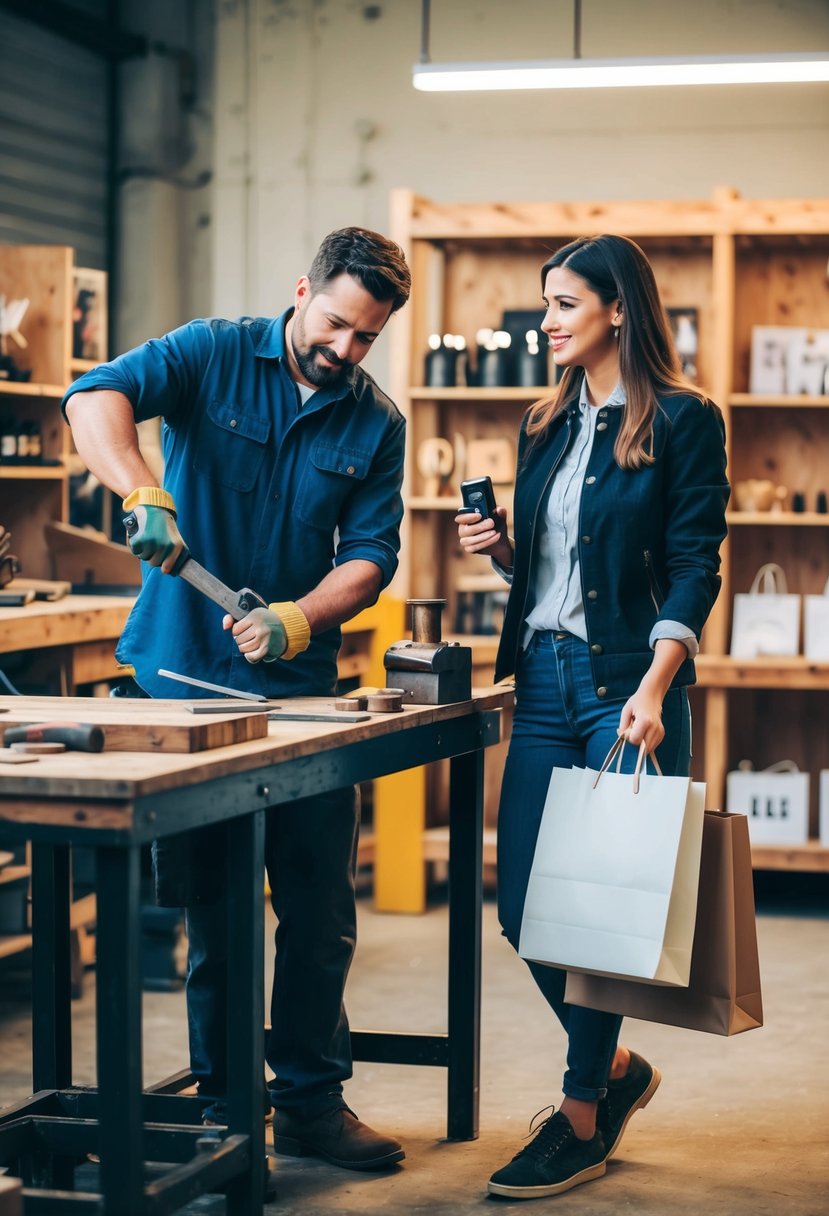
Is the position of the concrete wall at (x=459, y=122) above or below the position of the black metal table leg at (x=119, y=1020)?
above

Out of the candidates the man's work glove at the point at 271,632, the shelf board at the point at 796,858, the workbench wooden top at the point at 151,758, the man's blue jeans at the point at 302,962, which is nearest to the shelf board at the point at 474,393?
the shelf board at the point at 796,858

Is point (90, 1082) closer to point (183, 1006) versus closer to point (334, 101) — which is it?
point (183, 1006)

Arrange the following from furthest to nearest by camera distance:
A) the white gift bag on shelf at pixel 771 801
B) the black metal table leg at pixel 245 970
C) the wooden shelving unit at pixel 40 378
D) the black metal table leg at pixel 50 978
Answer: the white gift bag on shelf at pixel 771 801 < the wooden shelving unit at pixel 40 378 < the black metal table leg at pixel 50 978 < the black metal table leg at pixel 245 970

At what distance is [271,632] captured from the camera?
257 centimetres

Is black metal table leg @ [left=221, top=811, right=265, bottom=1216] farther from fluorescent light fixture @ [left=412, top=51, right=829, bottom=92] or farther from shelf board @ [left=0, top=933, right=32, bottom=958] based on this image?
fluorescent light fixture @ [left=412, top=51, right=829, bottom=92]

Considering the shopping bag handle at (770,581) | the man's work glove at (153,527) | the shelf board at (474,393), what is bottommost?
the shopping bag handle at (770,581)

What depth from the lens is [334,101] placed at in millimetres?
6754

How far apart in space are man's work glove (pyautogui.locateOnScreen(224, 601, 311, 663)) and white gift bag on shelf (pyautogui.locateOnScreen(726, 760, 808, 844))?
9.97 feet

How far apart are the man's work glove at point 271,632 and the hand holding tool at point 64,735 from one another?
0.46 m

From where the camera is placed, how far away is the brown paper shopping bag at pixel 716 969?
2.61 m

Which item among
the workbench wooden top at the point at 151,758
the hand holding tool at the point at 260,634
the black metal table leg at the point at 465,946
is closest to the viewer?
the workbench wooden top at the point at 151,758

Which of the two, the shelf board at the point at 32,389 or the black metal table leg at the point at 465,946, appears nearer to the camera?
the black metal table leg at the point at 465,946

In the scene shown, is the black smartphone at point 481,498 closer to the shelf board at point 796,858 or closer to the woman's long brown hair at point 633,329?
the woman's long brown hair at point 633,329

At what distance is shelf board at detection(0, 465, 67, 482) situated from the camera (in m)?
4.84
